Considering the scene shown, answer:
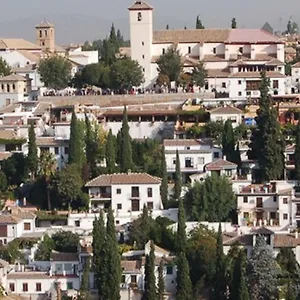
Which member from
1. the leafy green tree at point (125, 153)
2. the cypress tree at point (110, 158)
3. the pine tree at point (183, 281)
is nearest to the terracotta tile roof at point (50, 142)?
the cypress tree at point (110, 158)

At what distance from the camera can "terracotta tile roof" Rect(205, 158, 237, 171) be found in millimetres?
35719

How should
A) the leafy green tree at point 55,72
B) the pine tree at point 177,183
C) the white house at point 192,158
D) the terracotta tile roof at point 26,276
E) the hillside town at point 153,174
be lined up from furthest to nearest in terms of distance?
the leafy green tree at point 55,72 < the white house at point 192,158 < the pine tree at point 177,183 < the terracotta tile roof at point 26,276 < the hillside town at point 153,174

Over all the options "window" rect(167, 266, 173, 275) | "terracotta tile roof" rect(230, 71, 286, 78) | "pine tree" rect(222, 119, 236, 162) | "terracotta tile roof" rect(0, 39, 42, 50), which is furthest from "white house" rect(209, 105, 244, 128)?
"terracotta tile roof" rect(0, 39, 42, 50)

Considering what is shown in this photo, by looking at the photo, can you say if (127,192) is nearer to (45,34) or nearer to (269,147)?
(269,147)

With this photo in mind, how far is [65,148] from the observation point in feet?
125

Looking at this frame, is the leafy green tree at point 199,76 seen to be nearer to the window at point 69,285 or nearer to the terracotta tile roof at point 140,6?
the terracotta tile roof at point 140,6

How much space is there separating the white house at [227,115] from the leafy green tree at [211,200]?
214 inches

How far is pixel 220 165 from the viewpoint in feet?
118

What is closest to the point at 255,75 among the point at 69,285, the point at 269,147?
the point at 269,147

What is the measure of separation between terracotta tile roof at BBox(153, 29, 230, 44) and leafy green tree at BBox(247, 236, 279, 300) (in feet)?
65.7

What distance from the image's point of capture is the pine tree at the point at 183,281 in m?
30.1

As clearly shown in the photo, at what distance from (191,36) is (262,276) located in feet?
70.8

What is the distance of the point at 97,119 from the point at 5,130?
3423 mm

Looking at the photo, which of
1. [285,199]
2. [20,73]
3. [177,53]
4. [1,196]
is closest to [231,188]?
[285,199]
